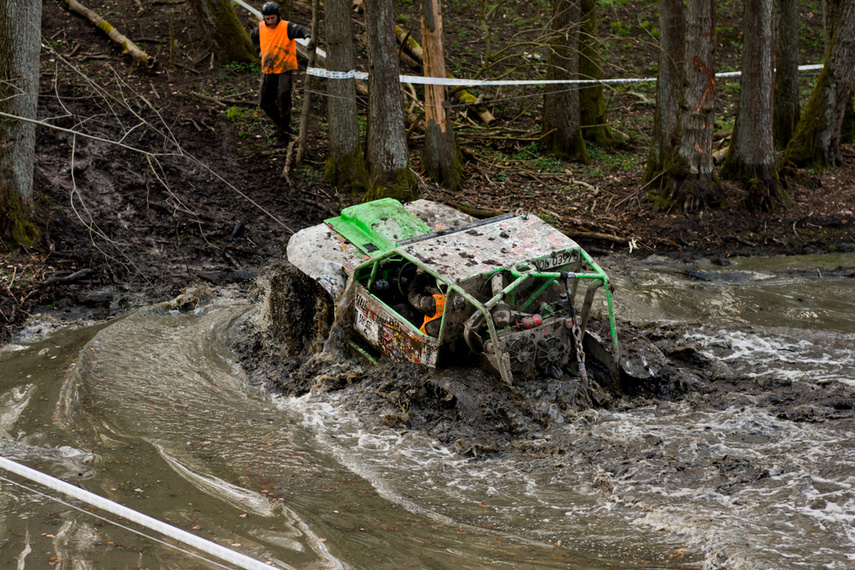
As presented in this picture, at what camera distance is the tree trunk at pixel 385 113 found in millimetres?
11688

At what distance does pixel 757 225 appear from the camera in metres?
12.0

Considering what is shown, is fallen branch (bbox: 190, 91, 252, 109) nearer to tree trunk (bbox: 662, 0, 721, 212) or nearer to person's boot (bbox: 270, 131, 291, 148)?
person's boot (bbox: 270, 131, 291, 148)

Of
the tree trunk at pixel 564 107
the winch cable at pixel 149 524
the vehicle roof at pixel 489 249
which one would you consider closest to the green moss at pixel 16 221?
the winch cable at pixel 149 524

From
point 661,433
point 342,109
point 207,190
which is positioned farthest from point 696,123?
point 207,190

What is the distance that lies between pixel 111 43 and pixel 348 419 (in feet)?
40.3

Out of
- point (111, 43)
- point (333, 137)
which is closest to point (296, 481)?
point (333, 137)

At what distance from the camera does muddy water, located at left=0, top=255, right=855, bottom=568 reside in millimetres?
4832

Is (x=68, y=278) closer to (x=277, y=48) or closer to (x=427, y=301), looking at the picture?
(x=277, y=48)

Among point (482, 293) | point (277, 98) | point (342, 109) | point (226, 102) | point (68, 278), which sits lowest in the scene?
point (68, 278)

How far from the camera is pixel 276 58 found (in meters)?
12.6

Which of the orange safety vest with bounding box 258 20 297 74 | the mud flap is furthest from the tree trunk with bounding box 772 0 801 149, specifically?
the mud flap

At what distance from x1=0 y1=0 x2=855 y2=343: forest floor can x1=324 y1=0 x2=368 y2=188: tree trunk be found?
0.34m

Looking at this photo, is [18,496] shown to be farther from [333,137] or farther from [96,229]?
[333,137]

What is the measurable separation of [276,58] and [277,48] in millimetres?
168
